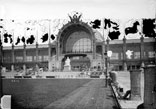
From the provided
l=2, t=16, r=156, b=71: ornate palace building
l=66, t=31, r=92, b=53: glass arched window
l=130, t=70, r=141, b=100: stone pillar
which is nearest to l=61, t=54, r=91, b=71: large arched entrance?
l=2, t=16, r=156, b=71: ornate palace building

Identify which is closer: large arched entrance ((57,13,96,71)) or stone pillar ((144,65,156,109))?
stone pillar ((144,65,156,109))

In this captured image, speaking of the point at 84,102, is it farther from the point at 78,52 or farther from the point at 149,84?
the point at 78,52

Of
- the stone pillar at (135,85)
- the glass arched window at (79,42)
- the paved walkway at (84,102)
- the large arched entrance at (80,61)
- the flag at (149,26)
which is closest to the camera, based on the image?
the flag at (149,26)

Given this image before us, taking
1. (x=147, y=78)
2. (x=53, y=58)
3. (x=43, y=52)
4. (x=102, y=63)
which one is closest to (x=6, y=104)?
(x=147, y=78)

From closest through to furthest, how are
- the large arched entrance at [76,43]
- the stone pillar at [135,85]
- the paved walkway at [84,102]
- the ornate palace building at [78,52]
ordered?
the paved walkway at [84,102], the stone pillar at [135,85], the ornate palace building at [78,52], the large arched entrance at [76,43]

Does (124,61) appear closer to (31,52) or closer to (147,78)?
(31,52)

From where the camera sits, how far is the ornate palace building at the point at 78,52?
49.3 m

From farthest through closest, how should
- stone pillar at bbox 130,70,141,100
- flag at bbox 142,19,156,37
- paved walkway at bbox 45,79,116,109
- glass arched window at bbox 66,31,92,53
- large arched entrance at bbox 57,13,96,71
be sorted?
1. glass arched window at bbox 66,31,92,53
2. large arched entrance at bbox 57,13,96,71
3. stone pillar at bbox 130,70,141,100
4. paved walkway at bbox 45,79,116,109
5. flag at bbox 142,19,156,37

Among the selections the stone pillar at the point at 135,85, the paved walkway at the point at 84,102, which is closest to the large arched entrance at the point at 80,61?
the paved walkway at the point at 84,102

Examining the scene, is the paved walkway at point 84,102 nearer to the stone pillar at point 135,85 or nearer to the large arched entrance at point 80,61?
the stone pillar at point 135,85

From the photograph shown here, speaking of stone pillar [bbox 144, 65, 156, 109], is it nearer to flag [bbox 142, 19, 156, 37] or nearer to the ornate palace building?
flag [bbox 142, 19, 156, 37]

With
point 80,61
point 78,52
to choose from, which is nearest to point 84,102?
point 80,61

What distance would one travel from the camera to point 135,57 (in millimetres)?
49625

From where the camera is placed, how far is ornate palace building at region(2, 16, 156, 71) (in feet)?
162
